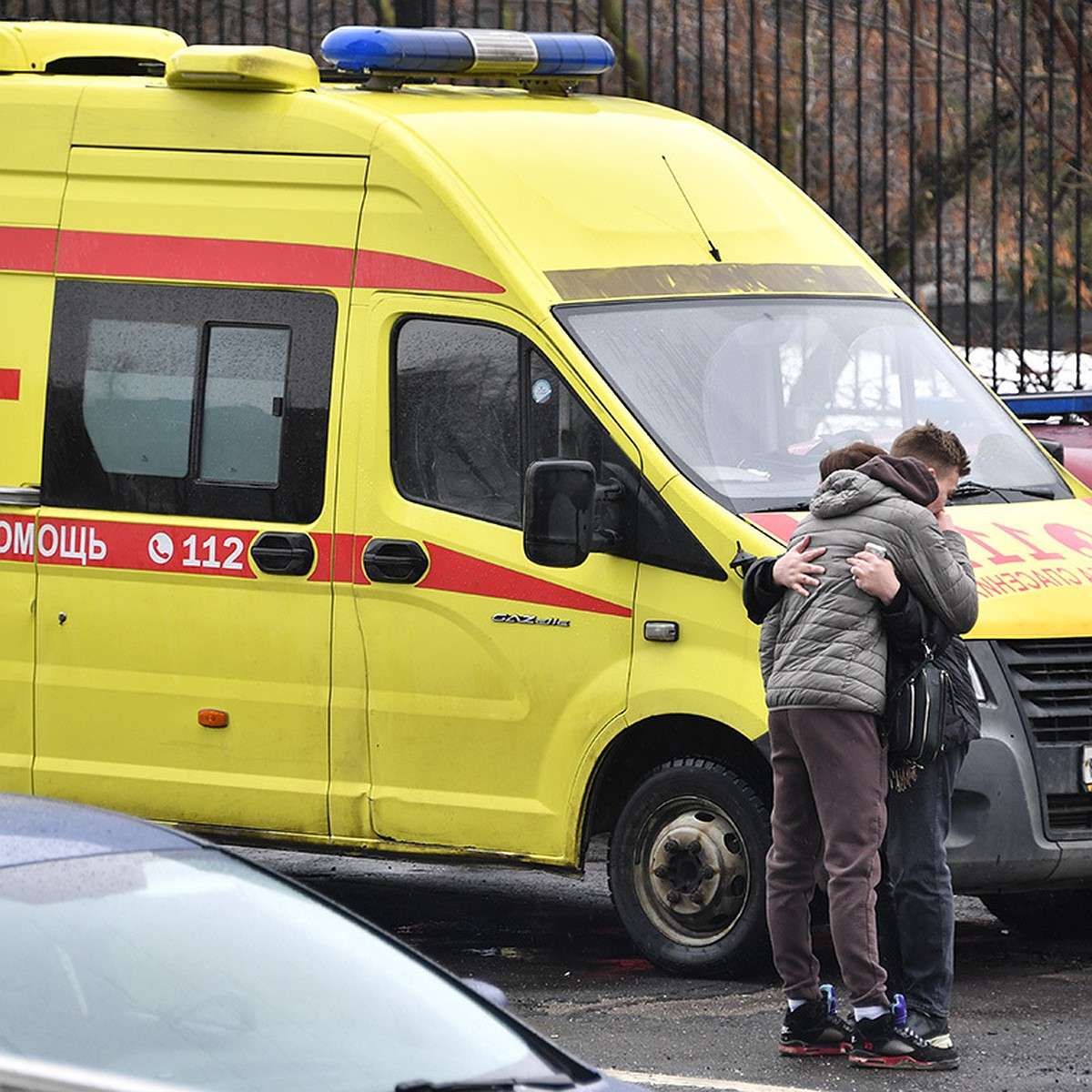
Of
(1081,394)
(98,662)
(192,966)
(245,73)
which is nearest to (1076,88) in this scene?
(1081,394)

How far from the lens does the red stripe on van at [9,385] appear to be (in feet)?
27.2

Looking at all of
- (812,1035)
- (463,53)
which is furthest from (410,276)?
(812,1035)

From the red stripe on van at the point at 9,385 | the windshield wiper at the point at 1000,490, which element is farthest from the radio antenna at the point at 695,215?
the red stripe on van at the point at 9,385

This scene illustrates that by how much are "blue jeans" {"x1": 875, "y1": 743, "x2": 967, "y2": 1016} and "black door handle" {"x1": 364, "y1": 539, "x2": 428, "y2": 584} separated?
181 cm

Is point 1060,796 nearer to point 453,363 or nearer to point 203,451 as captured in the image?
point 453,363

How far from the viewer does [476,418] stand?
25.0ft

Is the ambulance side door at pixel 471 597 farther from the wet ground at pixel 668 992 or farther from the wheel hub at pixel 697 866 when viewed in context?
the wet ground at pixel 668 992

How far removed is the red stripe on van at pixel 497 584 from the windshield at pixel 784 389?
1.61 ft

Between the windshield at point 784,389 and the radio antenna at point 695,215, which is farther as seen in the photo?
the radio antenna at point 695,215

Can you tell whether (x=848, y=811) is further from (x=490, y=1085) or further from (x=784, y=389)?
(x=490, y=1085)

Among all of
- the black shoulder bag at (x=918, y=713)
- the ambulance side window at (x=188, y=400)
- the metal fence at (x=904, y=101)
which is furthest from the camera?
the metal fence at (x=904, y=101)

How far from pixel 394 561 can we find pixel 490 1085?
4042 millimetres

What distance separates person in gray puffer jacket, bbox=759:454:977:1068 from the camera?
6.32 m

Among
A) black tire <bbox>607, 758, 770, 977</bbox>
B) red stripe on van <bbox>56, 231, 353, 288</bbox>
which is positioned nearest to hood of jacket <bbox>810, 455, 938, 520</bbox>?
black tire <bbox>607, 758, 770, 977</bbox>
